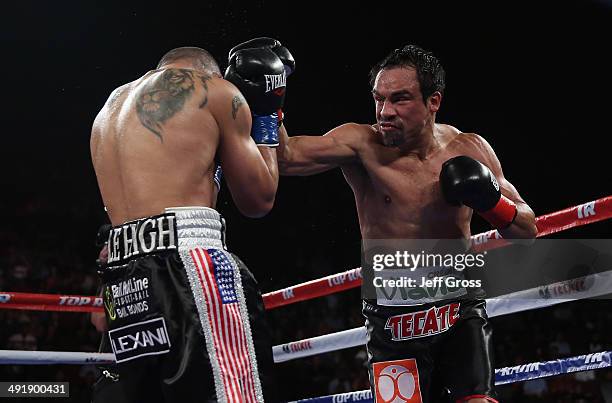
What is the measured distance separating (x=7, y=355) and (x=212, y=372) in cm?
147

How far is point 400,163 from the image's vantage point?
2.59m

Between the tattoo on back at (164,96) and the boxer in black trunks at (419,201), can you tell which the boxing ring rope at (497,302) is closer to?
the boxer in black trunks at (419,201)

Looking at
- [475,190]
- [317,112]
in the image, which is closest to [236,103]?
[475,190]

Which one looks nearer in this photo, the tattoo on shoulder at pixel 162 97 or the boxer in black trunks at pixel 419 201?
the tattoo on shoulder at pixel 162 97

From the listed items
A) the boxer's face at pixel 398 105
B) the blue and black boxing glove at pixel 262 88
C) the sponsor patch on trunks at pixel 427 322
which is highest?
the boxer's face at pixel 398 105

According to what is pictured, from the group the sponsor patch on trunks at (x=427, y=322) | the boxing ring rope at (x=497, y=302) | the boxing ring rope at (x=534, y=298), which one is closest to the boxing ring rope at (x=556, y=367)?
the boxing ring rope at (x=497, y=302)

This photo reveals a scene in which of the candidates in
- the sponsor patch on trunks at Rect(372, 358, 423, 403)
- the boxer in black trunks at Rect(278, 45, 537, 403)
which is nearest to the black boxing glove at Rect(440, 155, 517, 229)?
the boxer in black trunks at Rect(278, 45, 537, 403)

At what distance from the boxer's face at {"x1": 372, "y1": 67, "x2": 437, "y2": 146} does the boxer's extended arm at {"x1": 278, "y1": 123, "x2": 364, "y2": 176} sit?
0.43ft

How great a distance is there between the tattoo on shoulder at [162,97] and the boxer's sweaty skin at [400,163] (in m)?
0.78

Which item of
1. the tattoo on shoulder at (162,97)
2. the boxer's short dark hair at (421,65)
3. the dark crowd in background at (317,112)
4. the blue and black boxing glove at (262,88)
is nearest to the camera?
the tattoo on shoulder at (162,97)

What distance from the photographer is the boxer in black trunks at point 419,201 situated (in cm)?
227

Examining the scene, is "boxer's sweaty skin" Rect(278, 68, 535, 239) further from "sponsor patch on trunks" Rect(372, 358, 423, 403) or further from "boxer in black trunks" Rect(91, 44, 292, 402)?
"boxer in black trunks" Rect(91, 44, 292, 402)

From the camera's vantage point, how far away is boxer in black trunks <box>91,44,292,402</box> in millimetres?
1620

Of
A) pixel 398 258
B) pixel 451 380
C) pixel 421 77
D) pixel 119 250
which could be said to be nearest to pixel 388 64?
pixel 421 77
